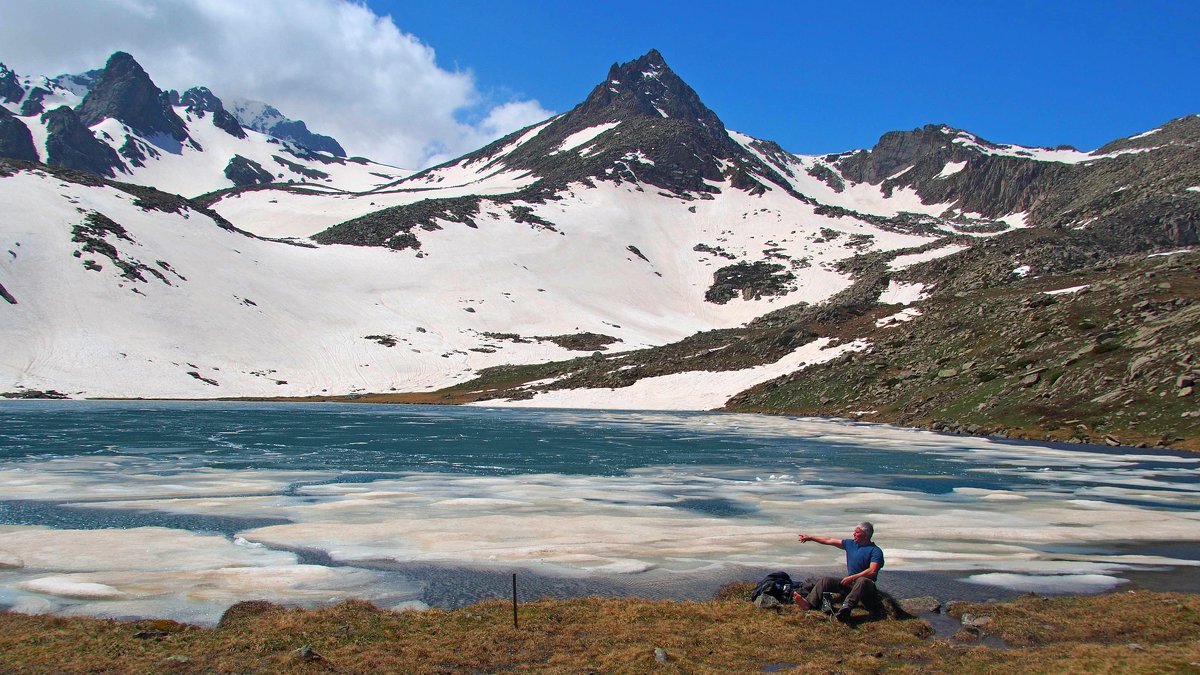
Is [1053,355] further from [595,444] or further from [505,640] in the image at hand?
[505,640]

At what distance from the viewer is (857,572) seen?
48.5 ft

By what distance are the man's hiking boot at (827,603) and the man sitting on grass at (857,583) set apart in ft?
0.25

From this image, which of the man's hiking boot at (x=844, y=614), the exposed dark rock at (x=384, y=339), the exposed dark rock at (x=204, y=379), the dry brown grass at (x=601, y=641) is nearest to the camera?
the dry brown grass at (x=601, y=641)

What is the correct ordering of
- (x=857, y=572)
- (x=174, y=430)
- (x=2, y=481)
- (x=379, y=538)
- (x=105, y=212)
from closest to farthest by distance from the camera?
(x=857, y=572)
(x=379, y=538)
(x=2, y=481)
(x=174, y=430)
(x=105, y=212)

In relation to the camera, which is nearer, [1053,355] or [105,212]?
[1053,355]

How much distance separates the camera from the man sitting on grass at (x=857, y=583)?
14117 millimetres

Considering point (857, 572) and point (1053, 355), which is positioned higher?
point (1053, 355)

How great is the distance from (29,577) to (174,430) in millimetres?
44795

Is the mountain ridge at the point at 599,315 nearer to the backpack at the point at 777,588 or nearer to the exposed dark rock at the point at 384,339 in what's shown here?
the exposed dark rock at the point at 384,339

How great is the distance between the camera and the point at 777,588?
49.6 ft

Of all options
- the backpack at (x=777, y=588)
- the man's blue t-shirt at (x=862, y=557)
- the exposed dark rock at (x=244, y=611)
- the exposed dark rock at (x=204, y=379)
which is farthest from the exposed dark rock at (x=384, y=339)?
the man's blue t-shirt at (x=862, y=557)

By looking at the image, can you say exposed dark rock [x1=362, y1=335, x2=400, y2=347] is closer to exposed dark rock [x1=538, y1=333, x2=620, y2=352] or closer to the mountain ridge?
the mountain ridge

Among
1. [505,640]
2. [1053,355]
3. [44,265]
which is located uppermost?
[44,265]

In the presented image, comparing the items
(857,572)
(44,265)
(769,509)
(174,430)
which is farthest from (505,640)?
(44,265)
